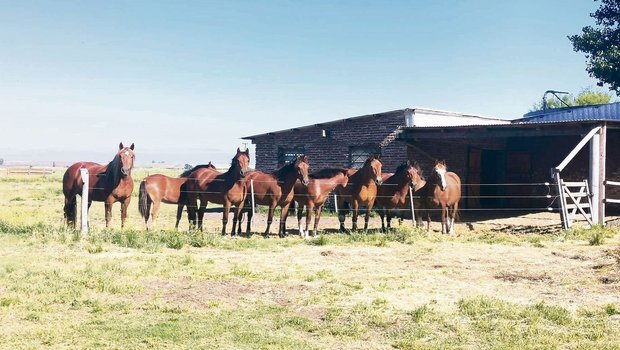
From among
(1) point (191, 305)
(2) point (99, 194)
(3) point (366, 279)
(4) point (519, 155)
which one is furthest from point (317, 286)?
(4) point (519, 155)

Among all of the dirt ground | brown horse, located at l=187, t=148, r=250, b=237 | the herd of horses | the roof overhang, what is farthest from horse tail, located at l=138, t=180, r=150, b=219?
the roof overhang

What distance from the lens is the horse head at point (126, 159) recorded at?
1307cm

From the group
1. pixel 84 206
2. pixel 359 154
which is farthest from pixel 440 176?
pixel 84 206

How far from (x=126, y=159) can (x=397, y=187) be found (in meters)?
7.31

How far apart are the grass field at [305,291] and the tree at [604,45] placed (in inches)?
817

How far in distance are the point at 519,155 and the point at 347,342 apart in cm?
1785

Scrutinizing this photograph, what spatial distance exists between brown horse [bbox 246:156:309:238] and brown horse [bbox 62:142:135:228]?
10.3 ft

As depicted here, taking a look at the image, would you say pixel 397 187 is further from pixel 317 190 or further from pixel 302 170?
pixel 302 170

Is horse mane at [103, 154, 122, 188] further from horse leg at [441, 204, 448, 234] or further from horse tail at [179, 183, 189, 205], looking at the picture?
horse leg at [441, 204, 448, 234]

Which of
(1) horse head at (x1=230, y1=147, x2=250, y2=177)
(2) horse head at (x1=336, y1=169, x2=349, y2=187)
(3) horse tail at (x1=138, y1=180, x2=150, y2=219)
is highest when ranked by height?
(1) horse head at (x1=230, y1=147, x2=250, y2=177)

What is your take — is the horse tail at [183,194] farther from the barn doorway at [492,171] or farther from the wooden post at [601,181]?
the barn doorway at [492,171]

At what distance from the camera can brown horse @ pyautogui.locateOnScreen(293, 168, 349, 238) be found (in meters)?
14.3

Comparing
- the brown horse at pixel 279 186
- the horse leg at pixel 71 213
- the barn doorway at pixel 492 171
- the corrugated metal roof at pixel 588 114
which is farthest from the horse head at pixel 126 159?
the corrugated metal roof at pixel 588 114

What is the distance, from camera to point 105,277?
829cm
